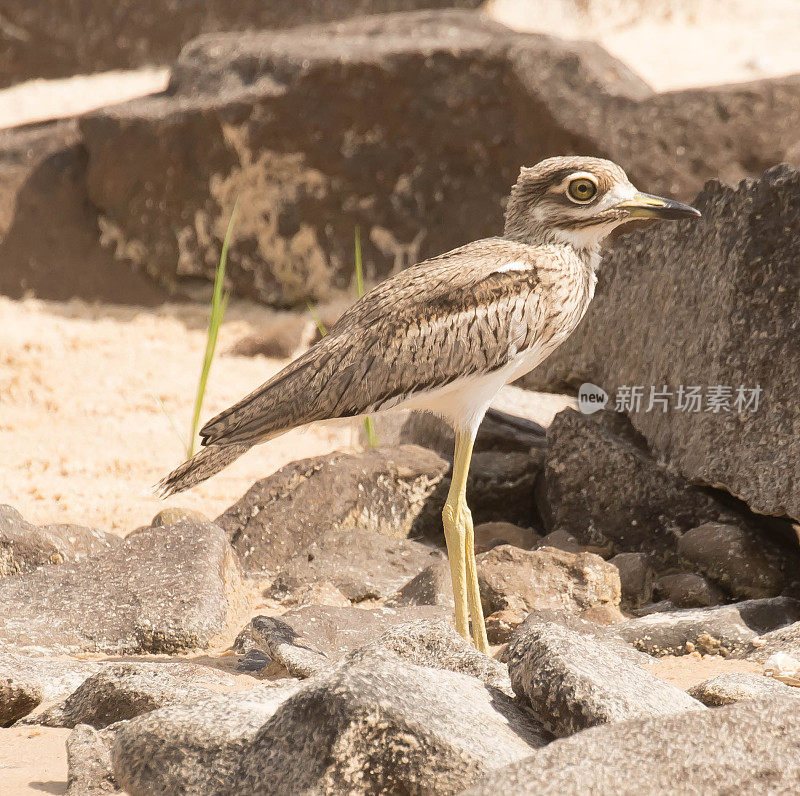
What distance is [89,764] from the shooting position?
7.89 feet

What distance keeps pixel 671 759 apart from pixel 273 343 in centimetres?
624

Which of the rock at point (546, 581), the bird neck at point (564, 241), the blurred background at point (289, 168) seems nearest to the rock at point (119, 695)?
the rock at point (546, 581)

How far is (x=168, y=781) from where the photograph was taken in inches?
88.2

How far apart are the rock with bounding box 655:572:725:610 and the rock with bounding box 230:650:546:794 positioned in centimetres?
201

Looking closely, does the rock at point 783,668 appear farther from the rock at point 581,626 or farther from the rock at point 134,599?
the rock at point 134,599

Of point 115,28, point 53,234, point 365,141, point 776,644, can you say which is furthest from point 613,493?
point 115,28

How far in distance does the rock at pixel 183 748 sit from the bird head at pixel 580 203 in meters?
2.25

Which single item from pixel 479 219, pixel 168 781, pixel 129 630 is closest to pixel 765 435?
pixel 129 630

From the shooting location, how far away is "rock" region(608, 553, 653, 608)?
4.23m

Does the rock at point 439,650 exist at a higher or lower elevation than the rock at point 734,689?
higher

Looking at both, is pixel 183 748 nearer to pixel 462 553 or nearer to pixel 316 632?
pixel 316 632

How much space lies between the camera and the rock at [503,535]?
4797 millimetres

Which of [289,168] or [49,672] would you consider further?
[289,168]

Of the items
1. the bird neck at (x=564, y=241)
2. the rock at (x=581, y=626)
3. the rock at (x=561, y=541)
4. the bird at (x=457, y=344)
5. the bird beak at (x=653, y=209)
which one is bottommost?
the rock at (x=581, y=626)
